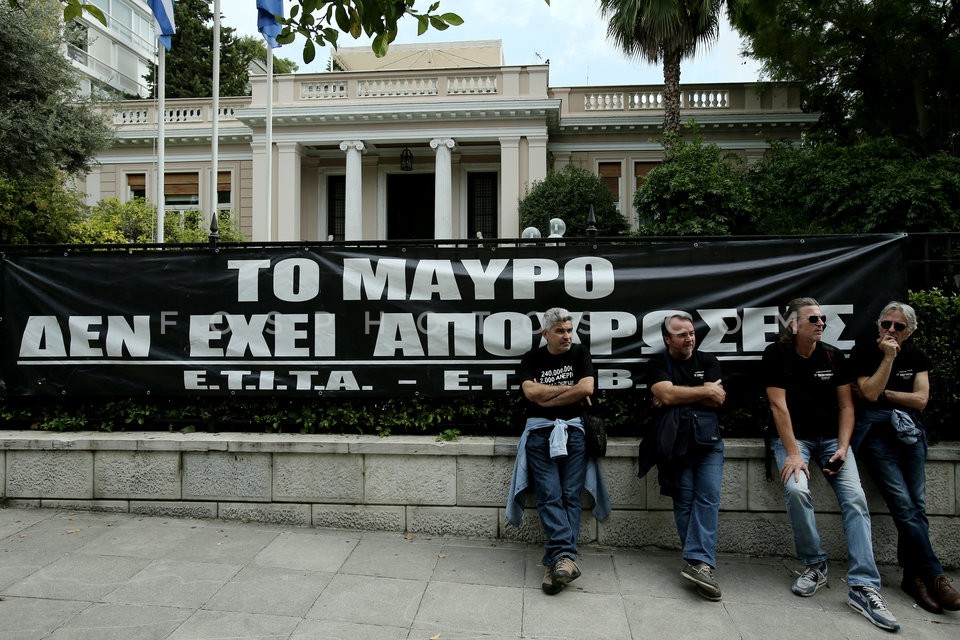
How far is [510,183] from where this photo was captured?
64.8ft

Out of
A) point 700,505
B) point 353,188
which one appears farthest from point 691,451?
point 353,188

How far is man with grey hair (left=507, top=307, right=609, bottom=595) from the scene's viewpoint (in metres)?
4.07

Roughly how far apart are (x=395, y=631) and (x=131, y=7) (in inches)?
1995

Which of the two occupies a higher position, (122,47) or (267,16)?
(122,47)

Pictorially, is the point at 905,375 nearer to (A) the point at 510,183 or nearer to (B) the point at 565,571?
(B) the point at 565,571

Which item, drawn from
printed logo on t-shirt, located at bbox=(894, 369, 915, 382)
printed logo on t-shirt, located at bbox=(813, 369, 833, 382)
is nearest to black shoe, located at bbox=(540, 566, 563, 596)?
printed logo on t-shirt, located at bbox=(813, 369, 833, 382)

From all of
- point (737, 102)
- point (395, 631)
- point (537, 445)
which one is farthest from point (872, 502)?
point (737, 102)

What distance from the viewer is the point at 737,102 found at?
819 inches

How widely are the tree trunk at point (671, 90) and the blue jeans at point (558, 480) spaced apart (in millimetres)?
15943

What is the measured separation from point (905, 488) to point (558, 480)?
88.8 inches

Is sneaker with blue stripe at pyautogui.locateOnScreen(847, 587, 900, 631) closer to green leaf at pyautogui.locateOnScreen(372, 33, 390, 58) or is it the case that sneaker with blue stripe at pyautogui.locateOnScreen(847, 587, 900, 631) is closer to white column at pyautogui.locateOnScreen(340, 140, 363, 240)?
green leaf at pyautogui.locateOnScreen(372, 33, 390, 58)

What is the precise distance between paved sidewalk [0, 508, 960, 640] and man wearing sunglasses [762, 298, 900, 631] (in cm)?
40

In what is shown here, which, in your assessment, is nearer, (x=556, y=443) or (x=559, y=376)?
(x=556, y=443)

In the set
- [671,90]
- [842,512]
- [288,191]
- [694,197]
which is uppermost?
[671,90]
